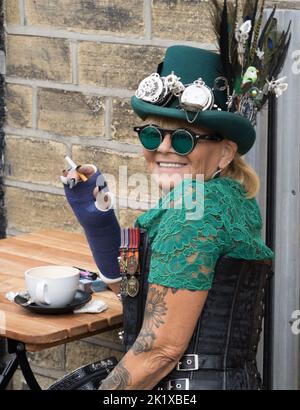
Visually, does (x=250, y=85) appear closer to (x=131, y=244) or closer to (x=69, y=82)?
(x=131, y=244)

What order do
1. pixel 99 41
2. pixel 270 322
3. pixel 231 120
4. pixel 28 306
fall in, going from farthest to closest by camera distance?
pixel 99 41 < pixel 270 322 < pixel 28 306 < pixel 231 120

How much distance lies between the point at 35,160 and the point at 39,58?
0.44m

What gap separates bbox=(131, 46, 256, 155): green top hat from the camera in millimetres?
2781

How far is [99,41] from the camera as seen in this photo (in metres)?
3.98

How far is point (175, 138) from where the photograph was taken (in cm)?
281

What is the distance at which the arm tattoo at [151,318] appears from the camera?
2.65 meters

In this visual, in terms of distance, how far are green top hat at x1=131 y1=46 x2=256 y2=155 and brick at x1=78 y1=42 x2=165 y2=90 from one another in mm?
935

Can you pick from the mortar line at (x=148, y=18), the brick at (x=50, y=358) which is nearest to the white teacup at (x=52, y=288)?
the mortar line at (x=148, y=18)

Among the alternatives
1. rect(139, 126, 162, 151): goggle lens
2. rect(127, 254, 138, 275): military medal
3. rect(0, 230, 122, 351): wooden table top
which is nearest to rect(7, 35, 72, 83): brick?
rect(0, 230, 122, 351): wooden table top

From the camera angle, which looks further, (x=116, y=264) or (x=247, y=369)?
(x=116, y=264)

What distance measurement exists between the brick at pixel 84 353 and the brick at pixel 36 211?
1.61ft

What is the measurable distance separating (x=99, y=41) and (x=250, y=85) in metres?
1.23
